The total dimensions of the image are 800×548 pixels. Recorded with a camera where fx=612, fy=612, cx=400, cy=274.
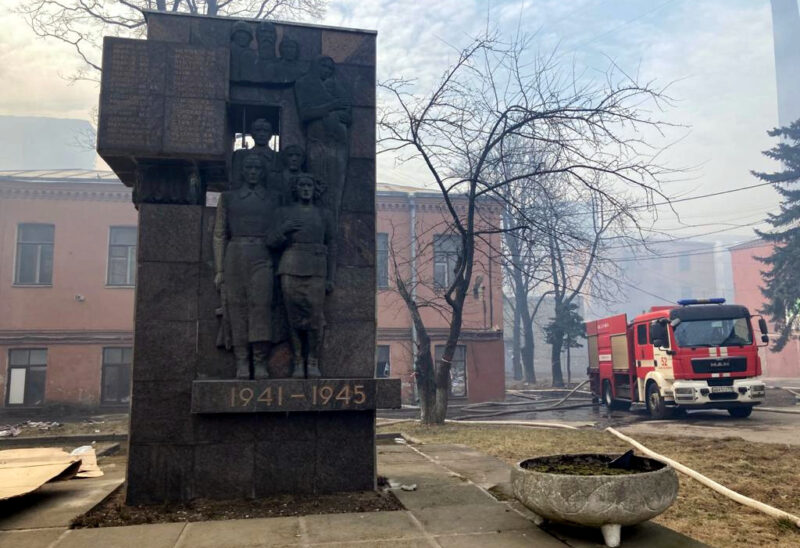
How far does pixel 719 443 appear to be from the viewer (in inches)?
429

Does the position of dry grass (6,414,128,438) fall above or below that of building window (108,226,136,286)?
below

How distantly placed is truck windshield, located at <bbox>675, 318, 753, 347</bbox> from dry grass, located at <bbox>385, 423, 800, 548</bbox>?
4.62 meters

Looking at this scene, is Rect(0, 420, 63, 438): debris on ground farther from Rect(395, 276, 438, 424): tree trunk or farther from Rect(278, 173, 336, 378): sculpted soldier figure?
Rect(278, 173, 336, 378): sculpted soldier figure

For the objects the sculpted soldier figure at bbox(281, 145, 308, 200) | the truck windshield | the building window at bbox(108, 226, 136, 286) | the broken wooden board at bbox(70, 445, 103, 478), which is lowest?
the broken wooden board at bbox(70, 445, 103, 478)

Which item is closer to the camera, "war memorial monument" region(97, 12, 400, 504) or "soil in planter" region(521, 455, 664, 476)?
"soil in planter" region(521, 455, 664, 476)

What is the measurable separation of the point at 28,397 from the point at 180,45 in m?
21.1

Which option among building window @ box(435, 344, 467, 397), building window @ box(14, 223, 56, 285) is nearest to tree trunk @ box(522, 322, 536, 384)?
building window @ box(435, 344, 467, 397)

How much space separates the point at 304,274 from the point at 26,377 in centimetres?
2146

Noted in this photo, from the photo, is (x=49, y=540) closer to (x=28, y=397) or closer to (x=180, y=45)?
(x=180, y=45)

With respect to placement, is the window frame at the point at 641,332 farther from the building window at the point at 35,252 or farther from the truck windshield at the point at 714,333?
the building window at the point at 35,252

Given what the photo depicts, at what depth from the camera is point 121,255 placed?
2402 centimetres

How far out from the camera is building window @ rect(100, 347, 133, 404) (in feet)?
74.9

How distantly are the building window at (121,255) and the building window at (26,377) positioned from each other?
3.68 metres

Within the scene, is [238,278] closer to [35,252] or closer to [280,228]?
[280,228]
